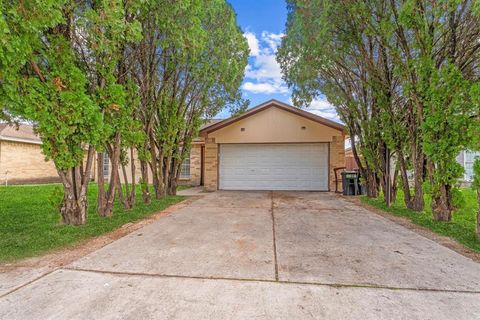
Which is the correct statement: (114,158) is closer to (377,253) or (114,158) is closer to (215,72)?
(215,72)

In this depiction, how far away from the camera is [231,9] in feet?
32.0

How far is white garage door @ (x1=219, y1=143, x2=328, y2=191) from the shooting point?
A: 42.7 feet

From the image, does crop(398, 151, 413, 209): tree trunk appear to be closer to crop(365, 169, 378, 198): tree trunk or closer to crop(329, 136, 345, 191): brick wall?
crop(365, 169, 378, 198): tree trunk

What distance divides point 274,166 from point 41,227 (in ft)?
32.3

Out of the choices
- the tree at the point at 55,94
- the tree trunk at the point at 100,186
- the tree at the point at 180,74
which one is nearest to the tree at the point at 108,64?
the tree trunk at the point at 100,186

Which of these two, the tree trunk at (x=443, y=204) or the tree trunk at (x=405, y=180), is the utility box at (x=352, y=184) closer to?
the tree trunk at (x=405, y=180)

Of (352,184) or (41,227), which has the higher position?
(352,184)

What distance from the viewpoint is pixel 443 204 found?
5.96 metres

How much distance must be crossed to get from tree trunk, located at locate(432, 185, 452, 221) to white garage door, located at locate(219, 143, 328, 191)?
6.81 meters

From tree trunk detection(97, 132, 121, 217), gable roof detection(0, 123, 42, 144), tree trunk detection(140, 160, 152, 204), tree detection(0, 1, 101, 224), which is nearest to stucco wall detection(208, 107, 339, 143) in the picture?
tree trunk detection(140, 160, 152, 204)

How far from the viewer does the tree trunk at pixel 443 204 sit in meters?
5.89

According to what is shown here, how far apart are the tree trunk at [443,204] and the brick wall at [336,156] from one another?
21.8ft

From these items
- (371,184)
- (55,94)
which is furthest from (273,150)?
(55,94)

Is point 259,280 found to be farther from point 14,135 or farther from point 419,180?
point 14,135
